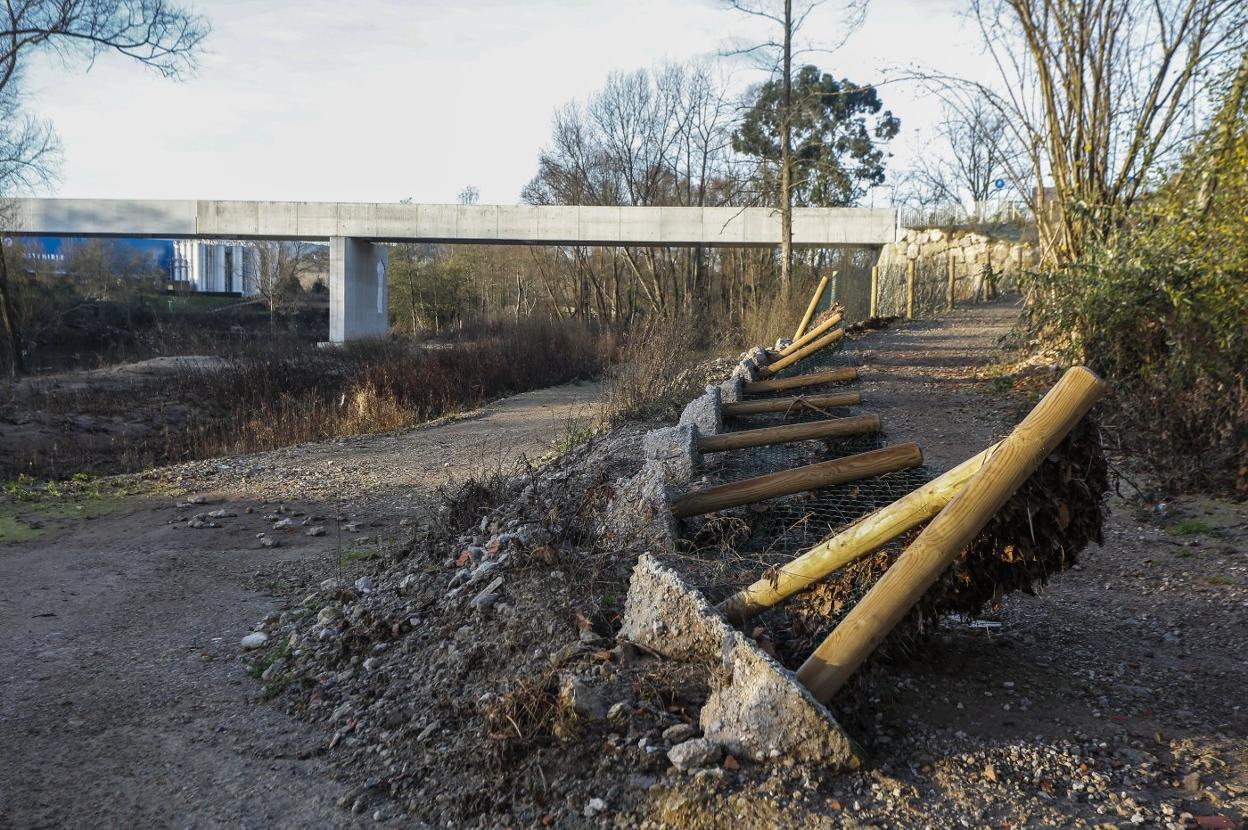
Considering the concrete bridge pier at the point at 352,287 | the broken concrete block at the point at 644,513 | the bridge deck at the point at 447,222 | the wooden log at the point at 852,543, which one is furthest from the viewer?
the concrete bridge pier at the point at 352,287

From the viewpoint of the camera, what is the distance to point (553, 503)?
486 cm

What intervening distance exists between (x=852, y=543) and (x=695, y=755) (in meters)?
0.87

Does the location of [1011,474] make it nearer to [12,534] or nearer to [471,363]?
[12,534]

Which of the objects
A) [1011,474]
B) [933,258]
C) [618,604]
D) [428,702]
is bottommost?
[428,702]

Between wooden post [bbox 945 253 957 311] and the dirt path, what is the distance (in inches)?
797

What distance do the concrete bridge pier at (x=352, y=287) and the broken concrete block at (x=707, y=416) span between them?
25.1 metres

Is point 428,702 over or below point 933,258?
below

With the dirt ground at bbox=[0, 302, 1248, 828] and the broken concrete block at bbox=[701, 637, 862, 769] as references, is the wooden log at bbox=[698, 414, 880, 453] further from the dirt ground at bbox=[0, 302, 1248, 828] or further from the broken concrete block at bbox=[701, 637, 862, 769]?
the broken concrete block at bbox=[701, 637, 862, 769]

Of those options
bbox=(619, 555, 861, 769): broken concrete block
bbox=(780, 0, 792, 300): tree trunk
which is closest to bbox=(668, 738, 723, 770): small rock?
bbox=(619, 555, 861, 769): broken concrete block

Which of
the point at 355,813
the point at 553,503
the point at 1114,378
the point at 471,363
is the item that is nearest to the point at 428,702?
the point at 355,813

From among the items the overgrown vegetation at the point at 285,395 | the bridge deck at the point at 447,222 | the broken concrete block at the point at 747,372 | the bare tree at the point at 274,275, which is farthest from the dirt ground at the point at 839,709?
the bare tree at the point at 274,275

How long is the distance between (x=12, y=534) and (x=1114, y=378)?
8638 millimetres

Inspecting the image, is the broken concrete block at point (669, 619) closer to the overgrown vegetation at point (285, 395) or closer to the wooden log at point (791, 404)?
the wooden log at point (791, 404)

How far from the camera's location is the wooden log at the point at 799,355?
10102 millimetres
